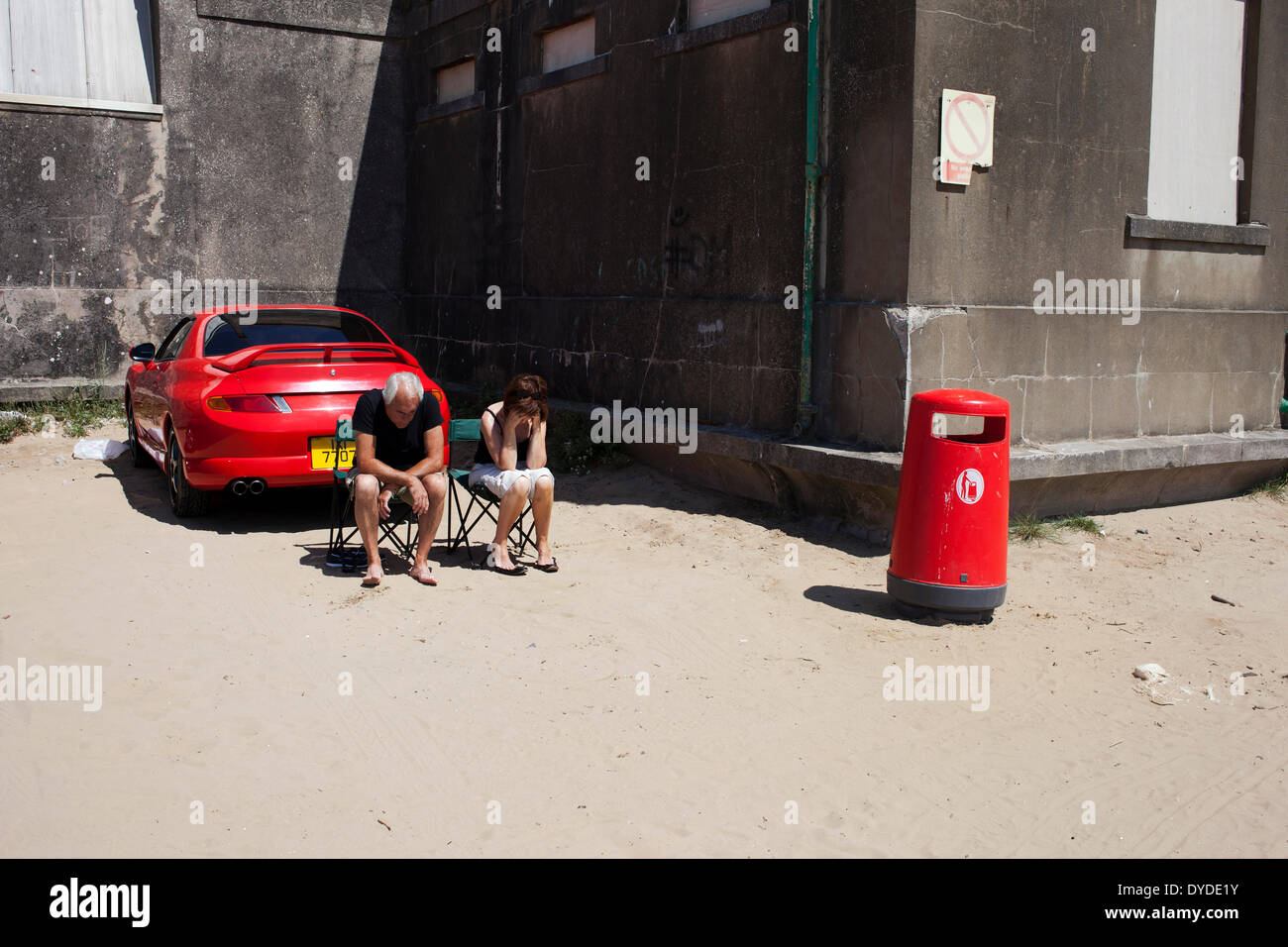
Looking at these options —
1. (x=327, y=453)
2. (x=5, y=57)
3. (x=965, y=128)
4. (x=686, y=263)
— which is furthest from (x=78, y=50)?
(x=965, y=128)

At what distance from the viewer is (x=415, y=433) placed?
6969 millimetres

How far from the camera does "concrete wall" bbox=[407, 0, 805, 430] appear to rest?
8.19 meters

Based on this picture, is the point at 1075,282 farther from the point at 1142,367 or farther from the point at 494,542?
the point at 494,542

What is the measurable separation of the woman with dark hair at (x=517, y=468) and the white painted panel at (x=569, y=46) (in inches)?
170

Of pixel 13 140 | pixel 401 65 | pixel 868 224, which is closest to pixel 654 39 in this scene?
pixel 868 224

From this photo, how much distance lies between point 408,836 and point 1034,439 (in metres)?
5.38

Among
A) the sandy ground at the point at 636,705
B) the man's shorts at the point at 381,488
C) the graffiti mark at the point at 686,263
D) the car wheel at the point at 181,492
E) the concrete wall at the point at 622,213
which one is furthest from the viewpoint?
the graffiti mark at the point at 686,263

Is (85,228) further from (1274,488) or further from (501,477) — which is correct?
(1274,488)

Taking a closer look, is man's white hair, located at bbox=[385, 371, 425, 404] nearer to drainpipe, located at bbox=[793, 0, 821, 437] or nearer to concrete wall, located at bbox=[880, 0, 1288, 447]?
drainpipe, located at bbox=[793, 0, 821, 437]

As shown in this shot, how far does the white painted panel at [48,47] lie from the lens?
38.9 feet

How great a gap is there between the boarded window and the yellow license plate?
6746 mm

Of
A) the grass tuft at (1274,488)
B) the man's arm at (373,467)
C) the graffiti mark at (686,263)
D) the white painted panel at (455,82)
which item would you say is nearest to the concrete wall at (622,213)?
the graffiti mark at (686,263)

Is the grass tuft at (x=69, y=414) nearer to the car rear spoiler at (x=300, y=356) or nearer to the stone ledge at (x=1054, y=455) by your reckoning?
the car rear spoiler at (x=300, y=356)

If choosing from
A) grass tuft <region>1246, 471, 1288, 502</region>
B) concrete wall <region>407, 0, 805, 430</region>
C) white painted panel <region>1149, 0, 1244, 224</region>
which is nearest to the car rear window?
concrete wall <region>407, 0, 805, 430</region>
